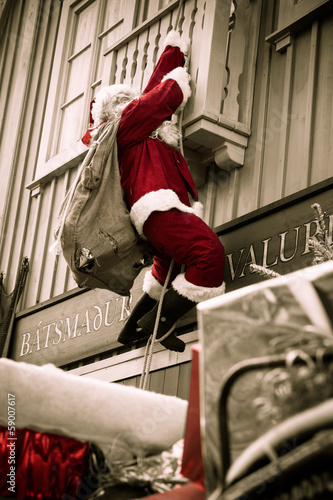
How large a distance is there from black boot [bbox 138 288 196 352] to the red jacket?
348 mm

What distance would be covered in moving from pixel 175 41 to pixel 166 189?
3.20 feet

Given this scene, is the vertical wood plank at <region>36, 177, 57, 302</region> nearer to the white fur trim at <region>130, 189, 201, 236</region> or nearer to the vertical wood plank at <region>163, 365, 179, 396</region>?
the vertical wood plank at <region>163, 365, 179, 396</region>

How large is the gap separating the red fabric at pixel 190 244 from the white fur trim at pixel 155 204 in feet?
0.08

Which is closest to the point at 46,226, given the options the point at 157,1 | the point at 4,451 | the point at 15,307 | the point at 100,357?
the point at 15,307

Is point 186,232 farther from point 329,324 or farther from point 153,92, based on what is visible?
point 329,324

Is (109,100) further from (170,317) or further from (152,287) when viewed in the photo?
(170,317)

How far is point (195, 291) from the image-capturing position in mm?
3309

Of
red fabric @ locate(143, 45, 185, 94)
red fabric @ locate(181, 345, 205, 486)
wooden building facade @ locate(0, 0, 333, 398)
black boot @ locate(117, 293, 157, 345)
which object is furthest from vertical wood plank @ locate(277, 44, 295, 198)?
red fabric @ locate(181, 345, 205, 486)

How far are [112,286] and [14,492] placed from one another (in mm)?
2035

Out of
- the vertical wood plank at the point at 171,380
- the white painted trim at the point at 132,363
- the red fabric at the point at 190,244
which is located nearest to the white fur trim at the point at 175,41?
the red fabric at the point at 190,244

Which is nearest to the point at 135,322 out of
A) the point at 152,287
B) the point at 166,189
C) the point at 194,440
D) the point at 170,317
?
the point at 152,287

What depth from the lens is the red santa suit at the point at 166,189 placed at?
3305 millimetres

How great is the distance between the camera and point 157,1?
4.86 metres

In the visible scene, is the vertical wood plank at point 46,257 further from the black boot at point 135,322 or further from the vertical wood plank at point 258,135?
the vertical wood plank at point 258,135
